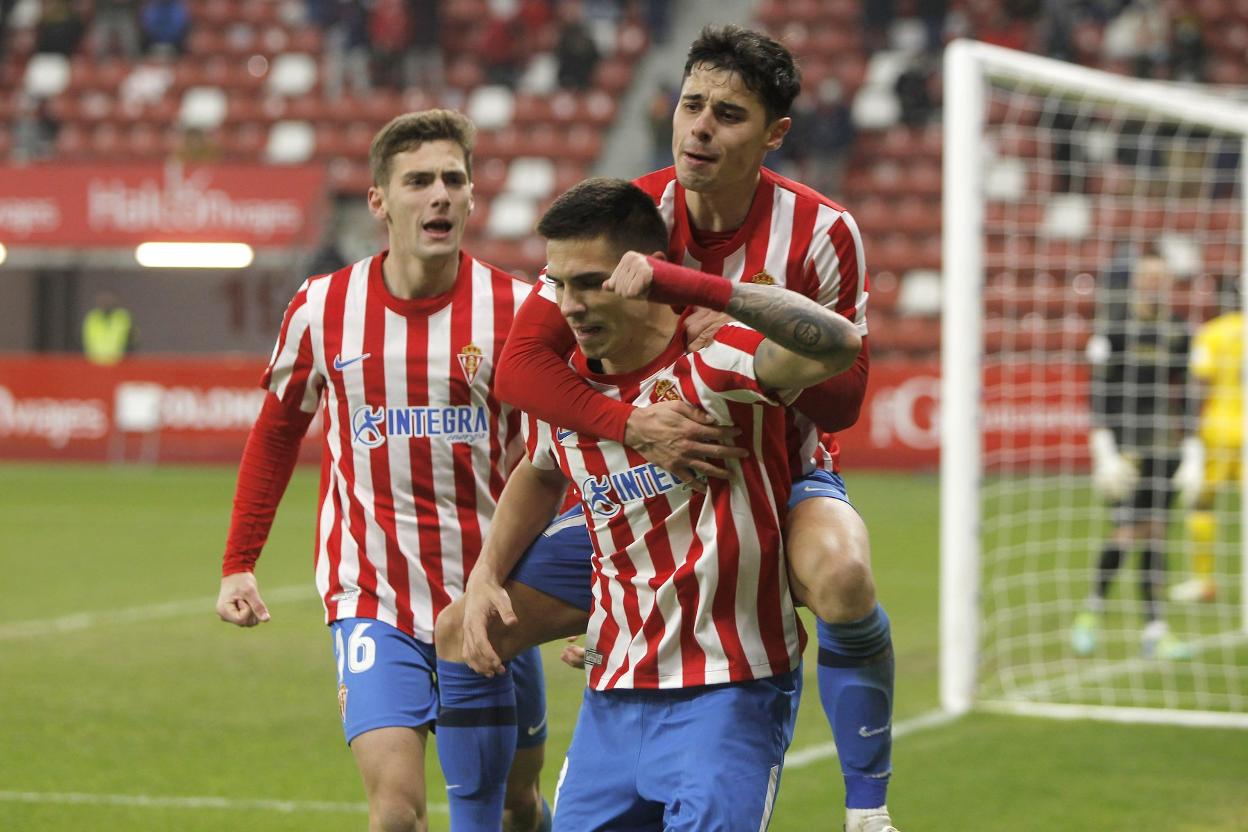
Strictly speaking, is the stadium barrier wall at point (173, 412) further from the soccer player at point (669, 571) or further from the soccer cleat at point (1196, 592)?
the soccer player at point (669, 571)

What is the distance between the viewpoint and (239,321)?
24.0 m

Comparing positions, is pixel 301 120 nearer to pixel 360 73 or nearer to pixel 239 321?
pixel 360 73

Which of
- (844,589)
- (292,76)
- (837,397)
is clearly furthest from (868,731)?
(292,76)

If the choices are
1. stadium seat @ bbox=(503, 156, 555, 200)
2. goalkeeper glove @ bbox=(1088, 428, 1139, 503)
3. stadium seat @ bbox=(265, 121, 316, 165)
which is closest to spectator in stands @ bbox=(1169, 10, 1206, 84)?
stadium seat @ bbox=(503, 156, 555, 200)

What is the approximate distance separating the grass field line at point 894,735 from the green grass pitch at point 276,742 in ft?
0.11

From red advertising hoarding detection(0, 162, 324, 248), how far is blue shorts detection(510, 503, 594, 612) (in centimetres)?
1842

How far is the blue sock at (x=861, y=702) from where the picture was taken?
159 inches

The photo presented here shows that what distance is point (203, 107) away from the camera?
83.0 feet

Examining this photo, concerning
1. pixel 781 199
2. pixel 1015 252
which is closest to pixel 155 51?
pixel 1015 252

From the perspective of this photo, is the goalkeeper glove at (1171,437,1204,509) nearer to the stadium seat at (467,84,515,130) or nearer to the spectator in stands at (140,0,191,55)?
the stadium seat at (467,84,515,130)

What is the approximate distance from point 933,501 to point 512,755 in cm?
1284

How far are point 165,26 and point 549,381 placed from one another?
76.9 feet

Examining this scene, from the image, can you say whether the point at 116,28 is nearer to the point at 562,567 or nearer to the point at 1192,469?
the point at 1192,469

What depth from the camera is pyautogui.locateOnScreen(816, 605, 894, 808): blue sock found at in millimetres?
4047
